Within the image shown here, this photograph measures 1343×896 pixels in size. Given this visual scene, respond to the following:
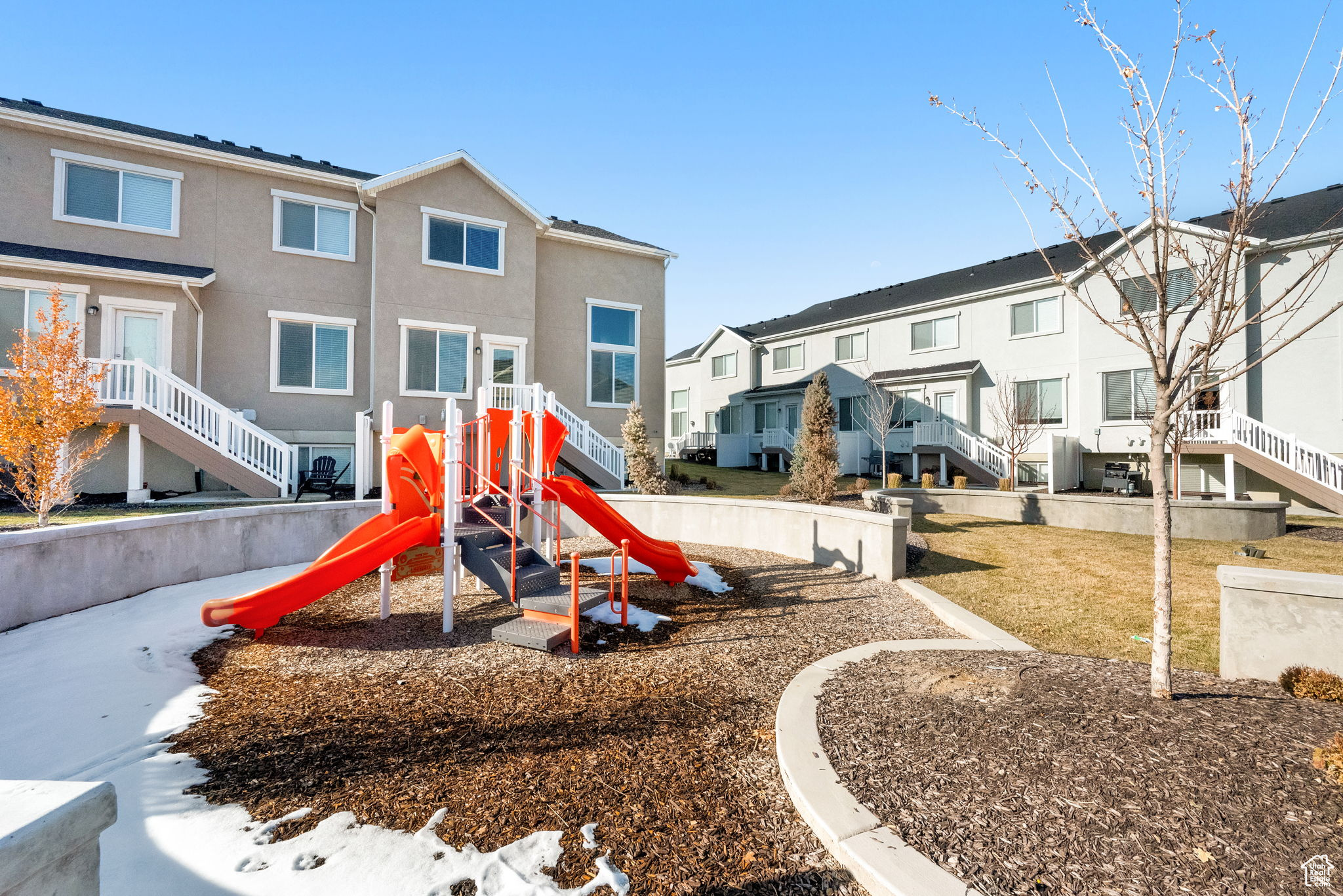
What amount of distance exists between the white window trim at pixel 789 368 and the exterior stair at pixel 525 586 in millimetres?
25691

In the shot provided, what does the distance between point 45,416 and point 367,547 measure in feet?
23.4

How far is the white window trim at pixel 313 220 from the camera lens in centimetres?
1647

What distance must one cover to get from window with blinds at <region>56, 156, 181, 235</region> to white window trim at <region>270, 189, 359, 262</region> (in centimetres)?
212

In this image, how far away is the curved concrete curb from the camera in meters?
2.70

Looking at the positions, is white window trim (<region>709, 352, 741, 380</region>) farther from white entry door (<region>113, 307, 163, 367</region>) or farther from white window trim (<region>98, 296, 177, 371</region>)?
white entry door (<region>113, 307, 163, 367</region>)

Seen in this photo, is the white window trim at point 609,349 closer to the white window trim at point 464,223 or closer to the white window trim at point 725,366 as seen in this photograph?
the white window trim at point 464,223

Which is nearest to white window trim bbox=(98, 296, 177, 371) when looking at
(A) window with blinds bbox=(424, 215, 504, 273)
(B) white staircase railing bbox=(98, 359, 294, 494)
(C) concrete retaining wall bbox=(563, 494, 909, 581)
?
(B) white staircase railing bbox=(98, 359, 294, 494)

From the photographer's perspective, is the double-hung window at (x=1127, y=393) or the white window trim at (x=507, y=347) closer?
the white window trim at (x=507, y=347)

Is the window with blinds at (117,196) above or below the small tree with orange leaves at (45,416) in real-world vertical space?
above

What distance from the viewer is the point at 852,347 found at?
97.1 ft

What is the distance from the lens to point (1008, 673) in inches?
198

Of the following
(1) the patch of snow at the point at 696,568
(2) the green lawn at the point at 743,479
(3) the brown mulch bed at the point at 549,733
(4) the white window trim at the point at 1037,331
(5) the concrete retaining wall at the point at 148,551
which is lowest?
(3) the brown mulch bed at the point at 549,733

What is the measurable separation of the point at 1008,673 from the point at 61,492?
12.8m

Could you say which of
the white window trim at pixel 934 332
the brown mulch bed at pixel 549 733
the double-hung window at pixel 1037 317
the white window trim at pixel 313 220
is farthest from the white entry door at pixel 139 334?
the double-hung window at pixel 1037 317
